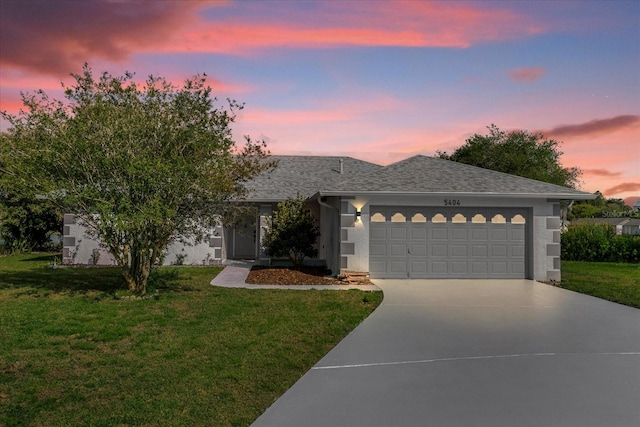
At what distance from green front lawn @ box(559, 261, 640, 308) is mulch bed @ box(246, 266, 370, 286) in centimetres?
645

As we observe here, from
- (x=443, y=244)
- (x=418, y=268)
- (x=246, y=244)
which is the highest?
(x=443, y=244)

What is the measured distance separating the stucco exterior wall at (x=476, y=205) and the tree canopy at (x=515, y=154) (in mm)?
29575

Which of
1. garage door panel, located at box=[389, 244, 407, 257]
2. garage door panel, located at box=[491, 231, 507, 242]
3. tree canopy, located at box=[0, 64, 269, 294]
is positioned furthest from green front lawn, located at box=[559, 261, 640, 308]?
tree canopy, located at box=[0, 64, 269, 294]

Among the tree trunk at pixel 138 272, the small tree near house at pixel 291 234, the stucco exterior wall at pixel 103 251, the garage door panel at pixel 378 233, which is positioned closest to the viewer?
the tree trunk at pixel 138 272

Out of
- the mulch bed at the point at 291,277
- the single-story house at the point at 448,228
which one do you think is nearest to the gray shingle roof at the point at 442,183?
the single-story house at the point at 448,228

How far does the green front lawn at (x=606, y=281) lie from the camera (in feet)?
41.0

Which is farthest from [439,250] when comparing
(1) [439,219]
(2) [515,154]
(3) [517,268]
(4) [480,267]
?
(2) [515,154]

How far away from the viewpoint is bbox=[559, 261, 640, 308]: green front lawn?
12.5 meters

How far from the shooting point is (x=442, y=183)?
1541cm

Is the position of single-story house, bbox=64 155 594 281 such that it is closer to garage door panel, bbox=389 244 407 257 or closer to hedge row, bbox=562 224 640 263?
garage door panel, bbox=389 244 407 257

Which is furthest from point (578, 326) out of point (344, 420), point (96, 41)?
point (96, 41)

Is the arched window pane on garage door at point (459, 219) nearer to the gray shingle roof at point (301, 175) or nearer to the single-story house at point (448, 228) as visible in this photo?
the single-story house at point (448, 228)

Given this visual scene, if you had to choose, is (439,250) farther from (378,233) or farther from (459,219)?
(378,233)

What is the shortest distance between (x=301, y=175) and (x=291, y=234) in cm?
647
